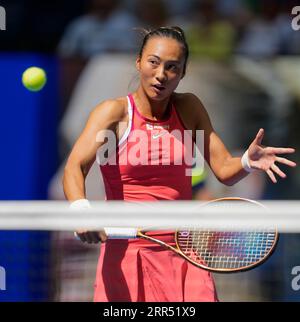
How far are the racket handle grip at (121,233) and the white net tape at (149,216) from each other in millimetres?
17

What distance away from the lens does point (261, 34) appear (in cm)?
584

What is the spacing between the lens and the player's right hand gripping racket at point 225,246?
3762 mm

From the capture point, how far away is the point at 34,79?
17.4 ft

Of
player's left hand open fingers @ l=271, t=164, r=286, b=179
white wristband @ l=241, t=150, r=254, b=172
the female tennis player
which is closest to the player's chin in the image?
the female tennis player

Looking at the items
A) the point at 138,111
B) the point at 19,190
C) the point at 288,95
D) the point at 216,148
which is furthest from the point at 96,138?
the point at 288,95

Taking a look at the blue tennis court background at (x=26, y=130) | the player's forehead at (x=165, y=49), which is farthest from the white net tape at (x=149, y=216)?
the blue tennis court background at (x=26, y=130)

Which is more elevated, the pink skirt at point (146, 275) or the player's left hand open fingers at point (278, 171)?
the player's left hand open fingers at point (278, 171)

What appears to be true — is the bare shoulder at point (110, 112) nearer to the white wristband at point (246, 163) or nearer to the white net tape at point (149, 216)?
the white net tape at point (149, 216)

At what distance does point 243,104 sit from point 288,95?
267mm

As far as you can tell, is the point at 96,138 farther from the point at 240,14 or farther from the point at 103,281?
the point at 240,14

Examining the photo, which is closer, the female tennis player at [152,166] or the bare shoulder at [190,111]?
the female tennis player at [152,166]

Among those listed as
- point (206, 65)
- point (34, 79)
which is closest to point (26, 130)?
point (34, 79)

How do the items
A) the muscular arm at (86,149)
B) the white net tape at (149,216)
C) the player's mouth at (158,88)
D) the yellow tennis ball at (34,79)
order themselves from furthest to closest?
the yellow tennis ball at (34,79), the player's mouth at (158,88), the muscular arm at (86,149), the white net tape at (149,216)
